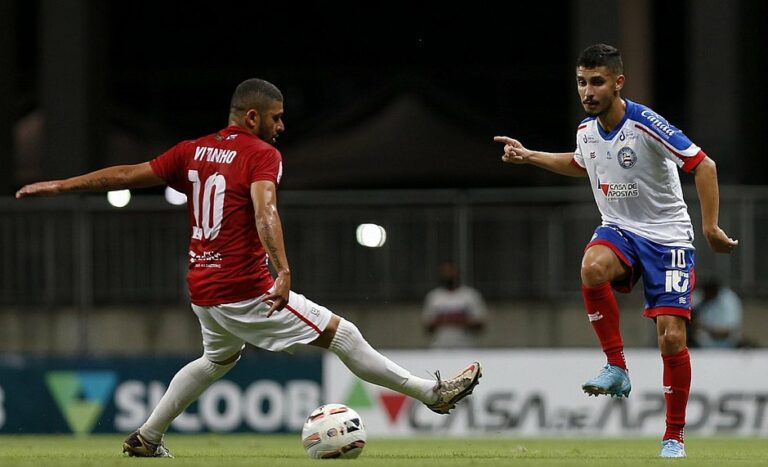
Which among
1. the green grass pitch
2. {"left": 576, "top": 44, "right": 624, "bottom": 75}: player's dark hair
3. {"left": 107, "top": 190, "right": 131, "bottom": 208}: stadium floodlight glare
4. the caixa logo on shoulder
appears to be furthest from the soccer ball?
{"left": 107, "top": 190, "right": 131, "bottom": 208}: stadium floodlight glare

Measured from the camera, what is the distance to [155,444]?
950 centimetres

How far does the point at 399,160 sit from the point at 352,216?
14.5 feet

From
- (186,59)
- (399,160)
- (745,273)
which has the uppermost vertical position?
(186,59)

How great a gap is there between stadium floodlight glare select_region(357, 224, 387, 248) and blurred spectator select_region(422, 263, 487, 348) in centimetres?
89

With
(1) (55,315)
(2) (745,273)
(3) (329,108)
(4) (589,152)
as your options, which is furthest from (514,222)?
(3) (329,108)

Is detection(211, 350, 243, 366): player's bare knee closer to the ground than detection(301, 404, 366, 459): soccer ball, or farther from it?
farther from it

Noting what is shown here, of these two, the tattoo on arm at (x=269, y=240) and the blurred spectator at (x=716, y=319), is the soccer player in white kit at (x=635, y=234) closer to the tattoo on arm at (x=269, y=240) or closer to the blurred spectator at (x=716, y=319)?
the tattoo on arm at (x=269, y=240)

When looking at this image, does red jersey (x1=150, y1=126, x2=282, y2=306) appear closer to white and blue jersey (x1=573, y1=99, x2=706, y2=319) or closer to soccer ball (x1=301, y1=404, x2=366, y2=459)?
soccer ball (x1=301, y1=404, x2=366, y2=459)

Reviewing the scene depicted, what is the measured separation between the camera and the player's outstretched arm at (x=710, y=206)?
889 cm

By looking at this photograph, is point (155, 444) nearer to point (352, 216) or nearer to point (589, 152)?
point (589, 152)

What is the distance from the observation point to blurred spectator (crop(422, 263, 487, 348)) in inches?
663

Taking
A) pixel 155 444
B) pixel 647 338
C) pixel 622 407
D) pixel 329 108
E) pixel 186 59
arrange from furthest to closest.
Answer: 1. pixel 186 59
2. pixel 329 108
3. pixel 647 338
4. pixel 622 407
5. pixel 155 444

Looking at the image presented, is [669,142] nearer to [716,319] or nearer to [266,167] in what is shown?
[266,167]

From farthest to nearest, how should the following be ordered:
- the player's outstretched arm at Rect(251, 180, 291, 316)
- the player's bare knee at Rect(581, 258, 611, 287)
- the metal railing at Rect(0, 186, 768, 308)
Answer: the metal railing at Rect(0, 186, 768, 308)
the player's bare knee at Rect(581, 258, 611, 287)
the player's outstretched arm at Rect(251, 180, 291, 316)
